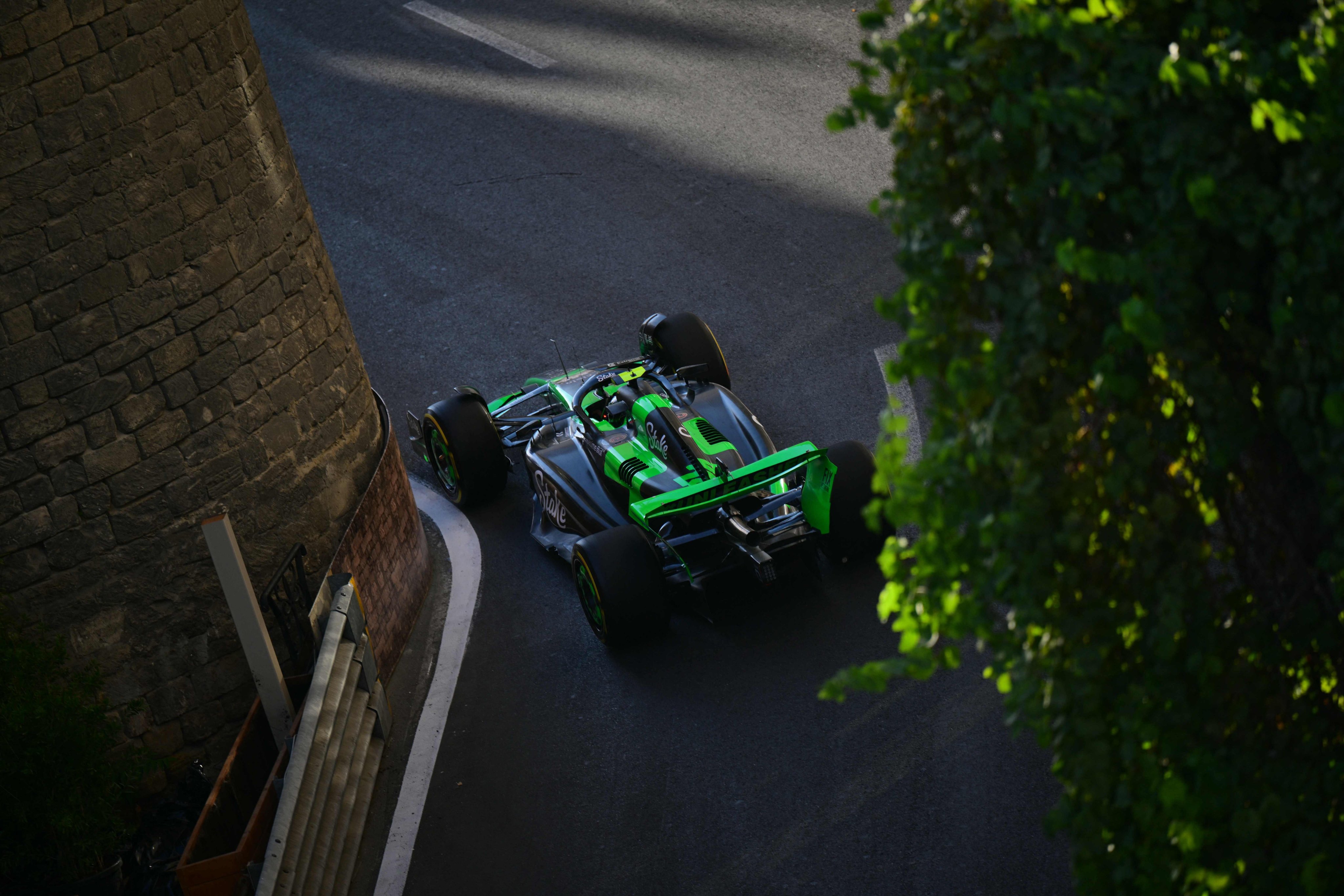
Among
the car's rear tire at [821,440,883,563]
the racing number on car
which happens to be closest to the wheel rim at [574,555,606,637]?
the racing number on car

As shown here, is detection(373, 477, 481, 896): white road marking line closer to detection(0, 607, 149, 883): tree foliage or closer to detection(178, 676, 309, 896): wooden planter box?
detection(178, 676, 309, 896): wooden planter box

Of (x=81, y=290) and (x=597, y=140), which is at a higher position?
(x=81, y=290)

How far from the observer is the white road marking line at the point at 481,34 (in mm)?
14891

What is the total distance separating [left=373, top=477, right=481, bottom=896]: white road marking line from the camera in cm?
645

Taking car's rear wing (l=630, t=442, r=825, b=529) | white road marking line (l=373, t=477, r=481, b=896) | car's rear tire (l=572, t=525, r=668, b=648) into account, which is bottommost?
white road marking line (l=373, t=477, r=481, b=896)

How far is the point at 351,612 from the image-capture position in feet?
22.6

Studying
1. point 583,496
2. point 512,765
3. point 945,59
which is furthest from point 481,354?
point 945,59

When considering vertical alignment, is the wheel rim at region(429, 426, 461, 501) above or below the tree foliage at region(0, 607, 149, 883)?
below

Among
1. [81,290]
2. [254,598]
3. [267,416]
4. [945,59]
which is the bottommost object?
[254,598]

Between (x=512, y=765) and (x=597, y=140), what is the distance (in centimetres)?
836

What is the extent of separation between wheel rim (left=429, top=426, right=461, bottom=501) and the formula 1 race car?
0.01m

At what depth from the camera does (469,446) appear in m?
8.78

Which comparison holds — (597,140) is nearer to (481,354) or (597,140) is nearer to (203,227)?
(481,354)

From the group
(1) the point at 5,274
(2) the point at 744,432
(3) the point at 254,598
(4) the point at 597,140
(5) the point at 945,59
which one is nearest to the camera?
(5) the point at 945,59
